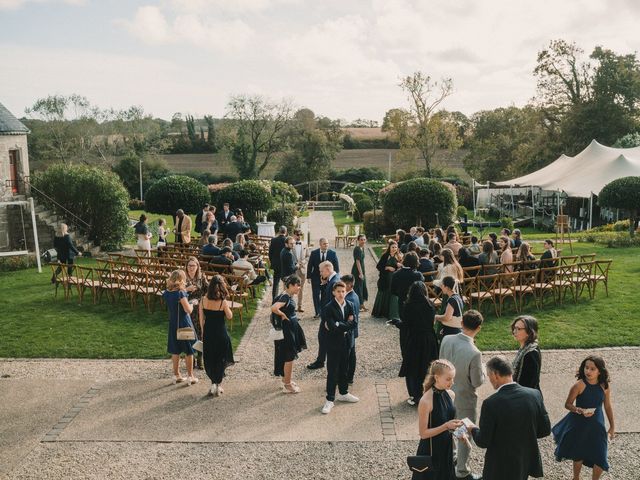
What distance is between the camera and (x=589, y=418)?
5652 mm

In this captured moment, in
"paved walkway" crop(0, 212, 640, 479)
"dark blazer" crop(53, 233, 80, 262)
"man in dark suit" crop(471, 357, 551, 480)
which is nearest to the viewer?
"man in dark suit" crop(471, 357, 551, 480)

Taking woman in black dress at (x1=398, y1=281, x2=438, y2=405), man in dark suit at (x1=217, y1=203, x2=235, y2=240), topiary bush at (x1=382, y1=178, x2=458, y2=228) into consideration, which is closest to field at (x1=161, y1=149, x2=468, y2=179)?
topiary bush at (x1=382, y1=178, x2=458, y2=228)

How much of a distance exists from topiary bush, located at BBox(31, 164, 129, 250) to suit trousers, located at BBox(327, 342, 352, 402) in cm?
1857

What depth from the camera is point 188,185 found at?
28.0 metres

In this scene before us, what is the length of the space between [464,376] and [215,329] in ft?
11.8

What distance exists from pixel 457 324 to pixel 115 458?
427cm

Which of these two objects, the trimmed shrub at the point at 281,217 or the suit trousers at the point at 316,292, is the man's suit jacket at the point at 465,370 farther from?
the trimmed shrub at the point at 281,217

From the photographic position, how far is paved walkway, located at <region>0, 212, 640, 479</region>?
6480 millimetres

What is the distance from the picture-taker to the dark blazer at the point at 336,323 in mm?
7621

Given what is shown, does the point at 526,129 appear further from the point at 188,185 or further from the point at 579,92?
the point at 188,185

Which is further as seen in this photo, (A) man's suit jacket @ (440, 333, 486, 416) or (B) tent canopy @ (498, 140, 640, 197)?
(B) tent canopy @ (498, 140, 640, 197)

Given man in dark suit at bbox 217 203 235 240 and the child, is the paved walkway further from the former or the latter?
man in dark suit at bbox 217 203 235 240

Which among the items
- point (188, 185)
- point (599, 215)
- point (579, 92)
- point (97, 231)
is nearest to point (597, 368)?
point (97, 231)

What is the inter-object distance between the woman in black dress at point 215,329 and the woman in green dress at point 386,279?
404 cm
